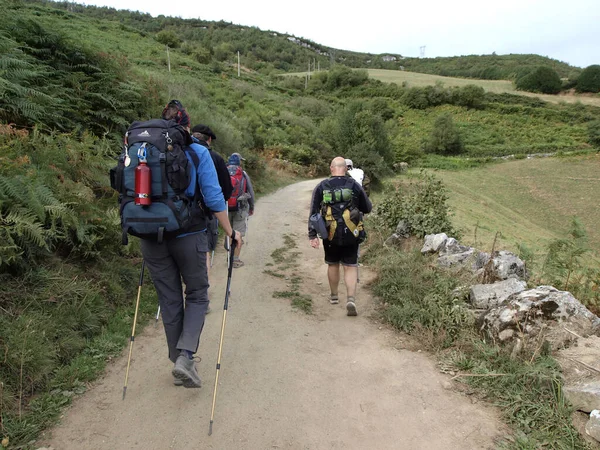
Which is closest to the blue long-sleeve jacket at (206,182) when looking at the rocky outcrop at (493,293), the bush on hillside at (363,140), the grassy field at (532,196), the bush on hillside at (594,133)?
the rocky outcrop at (493,293)

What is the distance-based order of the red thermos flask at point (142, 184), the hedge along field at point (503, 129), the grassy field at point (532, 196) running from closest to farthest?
the red thermos flask at point (142, 184), the grassy field at point (532, 196), the hedge along field at point (503, 129)

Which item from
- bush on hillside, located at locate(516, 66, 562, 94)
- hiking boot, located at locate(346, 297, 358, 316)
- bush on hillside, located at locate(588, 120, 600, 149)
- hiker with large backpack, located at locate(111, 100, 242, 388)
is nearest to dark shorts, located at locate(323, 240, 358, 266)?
hiking boot, located at locate(346, 297, 358, 316)

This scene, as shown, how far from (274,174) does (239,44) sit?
10784cm

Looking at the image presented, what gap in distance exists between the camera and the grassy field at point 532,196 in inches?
839

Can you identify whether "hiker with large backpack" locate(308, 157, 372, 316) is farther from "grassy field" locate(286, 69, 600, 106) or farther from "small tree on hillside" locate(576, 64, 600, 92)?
"small tree on hillside" locate(576, 64, 600, 92)

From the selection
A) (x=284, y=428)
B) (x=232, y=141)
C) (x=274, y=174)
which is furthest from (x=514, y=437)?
(x=274, y=174)

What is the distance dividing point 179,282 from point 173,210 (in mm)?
791

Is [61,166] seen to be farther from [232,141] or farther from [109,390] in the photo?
[232,141]

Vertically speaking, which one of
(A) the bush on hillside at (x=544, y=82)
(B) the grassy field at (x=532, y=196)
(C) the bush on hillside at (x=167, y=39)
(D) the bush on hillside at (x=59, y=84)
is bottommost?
(B) the grassy field at (x=532, y=196)

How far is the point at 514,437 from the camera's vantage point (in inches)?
126

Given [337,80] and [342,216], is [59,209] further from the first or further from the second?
[337,80]

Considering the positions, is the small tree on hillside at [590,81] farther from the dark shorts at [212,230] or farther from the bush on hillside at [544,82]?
the dark shorts at [212,230]

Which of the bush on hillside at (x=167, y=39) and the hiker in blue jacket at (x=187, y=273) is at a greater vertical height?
the bush on hillside at (x=167, y=39)

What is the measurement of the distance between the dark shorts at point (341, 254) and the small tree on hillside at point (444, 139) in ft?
175
